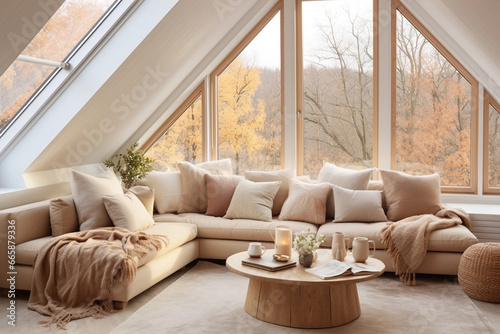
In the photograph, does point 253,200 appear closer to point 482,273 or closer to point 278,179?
point 278,179

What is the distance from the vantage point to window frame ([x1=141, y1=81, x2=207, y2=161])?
6.14 m

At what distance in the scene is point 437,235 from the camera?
432 centimetres

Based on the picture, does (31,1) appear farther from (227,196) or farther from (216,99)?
(216,99)

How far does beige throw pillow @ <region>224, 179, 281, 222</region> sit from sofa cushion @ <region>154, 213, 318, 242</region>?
8 centimetres

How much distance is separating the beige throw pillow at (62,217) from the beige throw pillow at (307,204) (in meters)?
1.82

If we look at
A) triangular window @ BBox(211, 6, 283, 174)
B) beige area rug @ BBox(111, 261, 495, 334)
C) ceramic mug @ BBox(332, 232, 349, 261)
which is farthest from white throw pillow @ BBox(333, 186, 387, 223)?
triangular window @ BBox(211, 6, 283, 174)

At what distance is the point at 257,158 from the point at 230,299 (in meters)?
2.40

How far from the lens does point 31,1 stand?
3141 millimetres

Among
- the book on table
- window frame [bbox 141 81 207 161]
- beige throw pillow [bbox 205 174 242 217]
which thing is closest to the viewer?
the book on table

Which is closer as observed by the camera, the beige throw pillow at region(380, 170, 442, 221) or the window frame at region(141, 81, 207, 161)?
the beige throw pillow at region(380, 170, 442, 221)

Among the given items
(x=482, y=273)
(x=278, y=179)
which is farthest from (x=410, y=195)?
(x=278, y=179)

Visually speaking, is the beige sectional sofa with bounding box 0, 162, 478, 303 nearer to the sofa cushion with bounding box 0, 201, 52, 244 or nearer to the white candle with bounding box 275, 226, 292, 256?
the sofa cushion with bounding box 0, 201, 52, 244

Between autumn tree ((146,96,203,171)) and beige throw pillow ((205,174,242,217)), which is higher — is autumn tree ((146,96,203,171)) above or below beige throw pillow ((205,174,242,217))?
above

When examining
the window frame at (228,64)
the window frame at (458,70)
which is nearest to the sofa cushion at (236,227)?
the window frame at (228,64)
